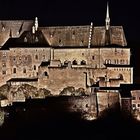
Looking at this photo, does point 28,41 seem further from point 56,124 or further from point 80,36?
point 56,124

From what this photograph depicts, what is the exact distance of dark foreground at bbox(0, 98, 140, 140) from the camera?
387 feet

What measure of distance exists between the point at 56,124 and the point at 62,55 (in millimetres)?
17719

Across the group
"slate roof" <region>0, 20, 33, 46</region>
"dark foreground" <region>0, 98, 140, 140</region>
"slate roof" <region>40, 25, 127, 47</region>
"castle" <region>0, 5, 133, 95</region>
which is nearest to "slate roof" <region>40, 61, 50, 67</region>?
"castle" <region>0, 5, 133, 95</region>

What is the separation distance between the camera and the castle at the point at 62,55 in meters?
133

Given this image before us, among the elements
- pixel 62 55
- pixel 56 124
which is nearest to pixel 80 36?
pixel 62 55

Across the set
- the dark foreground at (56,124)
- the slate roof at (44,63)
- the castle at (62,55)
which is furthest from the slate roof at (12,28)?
the dark foreground at (56,124)

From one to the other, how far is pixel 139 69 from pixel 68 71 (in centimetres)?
1430

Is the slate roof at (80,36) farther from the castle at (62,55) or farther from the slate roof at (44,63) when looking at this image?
the slate roof at (44,63)

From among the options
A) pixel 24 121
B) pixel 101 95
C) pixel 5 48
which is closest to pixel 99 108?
pixel 101 95

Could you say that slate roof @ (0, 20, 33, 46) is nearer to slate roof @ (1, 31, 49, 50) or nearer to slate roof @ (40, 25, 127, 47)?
slate roof @ (1, 31, 49, 50)

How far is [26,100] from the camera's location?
422 feet

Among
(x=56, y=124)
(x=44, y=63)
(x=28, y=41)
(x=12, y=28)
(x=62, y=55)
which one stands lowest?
(x=56, y=124)

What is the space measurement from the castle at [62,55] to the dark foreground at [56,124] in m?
7.41

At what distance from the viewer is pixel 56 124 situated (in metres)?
122
